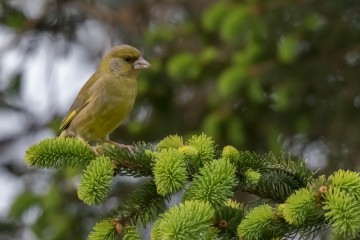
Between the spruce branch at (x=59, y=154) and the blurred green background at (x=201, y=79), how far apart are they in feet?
10.8

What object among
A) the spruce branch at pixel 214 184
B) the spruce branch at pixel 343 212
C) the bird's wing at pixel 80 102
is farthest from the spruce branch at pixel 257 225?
the bird's wing at pixel 80 102

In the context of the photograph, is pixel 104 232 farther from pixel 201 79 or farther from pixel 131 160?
pixel 201 79

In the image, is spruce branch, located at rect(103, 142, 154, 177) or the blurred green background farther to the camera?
the blurred green background

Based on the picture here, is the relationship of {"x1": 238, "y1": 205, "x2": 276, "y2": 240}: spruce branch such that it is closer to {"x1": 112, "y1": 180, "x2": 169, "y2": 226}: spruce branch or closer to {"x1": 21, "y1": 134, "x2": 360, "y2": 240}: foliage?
{"x1": 21, "y1": 134, "x2": 360, "y2": 240}: foliage

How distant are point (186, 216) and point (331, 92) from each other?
4697mm

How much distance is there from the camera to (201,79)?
308 inches

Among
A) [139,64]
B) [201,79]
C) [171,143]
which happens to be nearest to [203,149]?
[171,143]

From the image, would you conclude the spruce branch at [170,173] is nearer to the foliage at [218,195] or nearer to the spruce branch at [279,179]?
the foliage at [218,195]

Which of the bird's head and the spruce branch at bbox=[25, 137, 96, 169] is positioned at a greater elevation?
the bird's head

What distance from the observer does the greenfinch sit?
218 inches

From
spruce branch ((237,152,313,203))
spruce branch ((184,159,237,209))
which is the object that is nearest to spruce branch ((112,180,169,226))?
spruce branch ((184,159,237,209))

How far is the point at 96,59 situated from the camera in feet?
29.9

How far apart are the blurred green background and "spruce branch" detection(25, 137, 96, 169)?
330 centimetres

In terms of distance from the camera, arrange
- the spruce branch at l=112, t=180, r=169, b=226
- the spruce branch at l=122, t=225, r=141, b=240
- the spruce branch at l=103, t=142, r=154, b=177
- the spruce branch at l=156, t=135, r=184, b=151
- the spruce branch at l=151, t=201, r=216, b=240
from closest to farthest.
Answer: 1. the spruce branch at l=151, t=201, r=216, b=240
2. the spruce branch at l=122, t=225, r=141, b=240
3. the spruce branch at l=112, t=180, r=169, b=226
4. the spruce branch at l=103, t=142, r=154, b=177
5. the spruce branch at l=156, t=135, r=184, b=151
